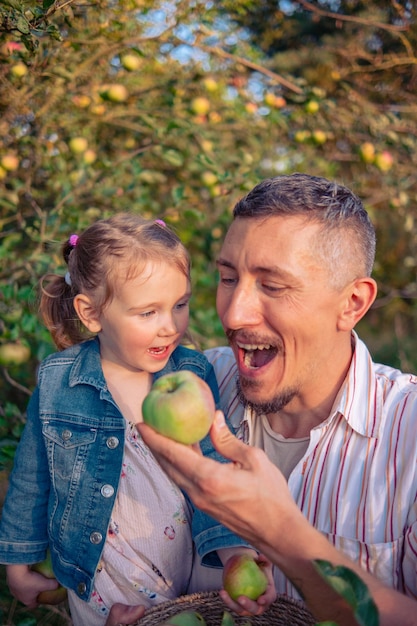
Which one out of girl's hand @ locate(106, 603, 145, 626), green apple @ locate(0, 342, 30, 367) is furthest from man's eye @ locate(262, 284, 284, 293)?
green apple @ locate(0, 342, 30, 367)

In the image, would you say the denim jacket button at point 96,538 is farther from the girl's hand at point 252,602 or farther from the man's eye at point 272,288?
the man's eye at point 272,288

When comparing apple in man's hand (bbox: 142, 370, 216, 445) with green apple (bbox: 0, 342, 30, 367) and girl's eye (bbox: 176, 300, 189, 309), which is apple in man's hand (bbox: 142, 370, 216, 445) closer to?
girl's eye (bbox: 176, 300, 189, 309)

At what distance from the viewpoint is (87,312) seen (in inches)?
77.5

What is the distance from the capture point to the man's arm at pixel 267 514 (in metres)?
1.30

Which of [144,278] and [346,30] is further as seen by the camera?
[346,30]

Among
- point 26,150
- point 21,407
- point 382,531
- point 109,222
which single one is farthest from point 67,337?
point 21,407

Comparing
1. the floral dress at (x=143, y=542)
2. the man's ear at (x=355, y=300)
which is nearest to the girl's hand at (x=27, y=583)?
the floral dress at (x=143, y=542)

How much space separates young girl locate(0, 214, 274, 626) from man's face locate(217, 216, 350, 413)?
0.19 metres

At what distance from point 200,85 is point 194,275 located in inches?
44.2

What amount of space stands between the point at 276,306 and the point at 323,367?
0.26 meters

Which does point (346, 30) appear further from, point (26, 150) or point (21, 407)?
point (21, 407)

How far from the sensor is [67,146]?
11.9ft

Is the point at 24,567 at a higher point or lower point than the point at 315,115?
lower

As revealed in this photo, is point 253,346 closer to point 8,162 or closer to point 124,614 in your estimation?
point 124,614
